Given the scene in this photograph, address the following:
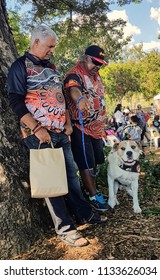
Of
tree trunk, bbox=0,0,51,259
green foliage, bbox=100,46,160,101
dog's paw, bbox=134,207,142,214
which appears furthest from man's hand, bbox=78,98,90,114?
green foliage, bbox=100,46,160,101

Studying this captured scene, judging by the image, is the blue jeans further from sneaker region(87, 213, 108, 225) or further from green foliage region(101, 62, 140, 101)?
green foliage region(101, 62, 140, 101)

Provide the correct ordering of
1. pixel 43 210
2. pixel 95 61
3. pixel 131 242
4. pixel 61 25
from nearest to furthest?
pixel 131 242 < pixel 43 210 < pixel 95 61 < pixel 61 25

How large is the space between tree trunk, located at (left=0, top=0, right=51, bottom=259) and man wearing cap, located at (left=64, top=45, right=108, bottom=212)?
0.58m

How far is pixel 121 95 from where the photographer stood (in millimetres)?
40344

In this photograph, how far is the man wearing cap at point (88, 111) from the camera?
3.51 metres

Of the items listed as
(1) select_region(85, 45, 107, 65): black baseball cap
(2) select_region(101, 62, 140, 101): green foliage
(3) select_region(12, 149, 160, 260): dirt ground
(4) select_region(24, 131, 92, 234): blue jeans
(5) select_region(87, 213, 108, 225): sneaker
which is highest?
(2) select_region(101, 62, 140, 101): green foliage

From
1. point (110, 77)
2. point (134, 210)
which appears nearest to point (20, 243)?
point (134, 210)

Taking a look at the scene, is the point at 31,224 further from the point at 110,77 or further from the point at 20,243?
the point at 110,77

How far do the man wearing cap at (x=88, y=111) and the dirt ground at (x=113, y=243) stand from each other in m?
0.40

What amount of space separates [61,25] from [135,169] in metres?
6.66

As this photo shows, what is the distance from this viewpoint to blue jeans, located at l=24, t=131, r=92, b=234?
116 inches

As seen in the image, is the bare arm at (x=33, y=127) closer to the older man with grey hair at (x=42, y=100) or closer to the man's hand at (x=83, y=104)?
the older man with grey hair at (x=42, y=100)

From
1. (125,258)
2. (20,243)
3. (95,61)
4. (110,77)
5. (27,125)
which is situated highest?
(110,77)

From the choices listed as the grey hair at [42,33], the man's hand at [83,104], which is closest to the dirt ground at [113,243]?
the man's hand at [83,104]
